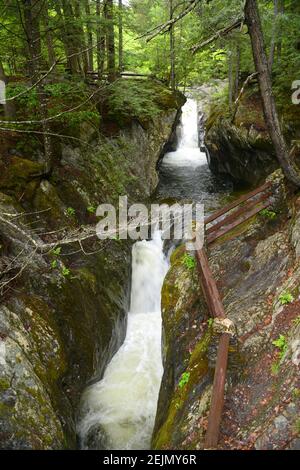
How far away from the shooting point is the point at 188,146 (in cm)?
2275

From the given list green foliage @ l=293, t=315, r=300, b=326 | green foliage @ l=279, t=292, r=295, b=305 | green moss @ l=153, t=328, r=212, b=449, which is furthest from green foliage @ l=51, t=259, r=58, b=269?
green foliage @ l=293, t=315, r=300, b=326

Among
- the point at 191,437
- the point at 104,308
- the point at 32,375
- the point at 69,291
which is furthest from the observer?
the point at 104,308

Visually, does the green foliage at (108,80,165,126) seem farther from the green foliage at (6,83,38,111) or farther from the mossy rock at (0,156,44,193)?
the mossy rock at (0,156,44,193)

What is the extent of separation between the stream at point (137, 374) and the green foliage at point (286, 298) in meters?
4.44

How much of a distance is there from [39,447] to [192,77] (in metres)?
22.1

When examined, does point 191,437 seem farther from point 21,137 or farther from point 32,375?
point 21,137

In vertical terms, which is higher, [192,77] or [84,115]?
[192,77]

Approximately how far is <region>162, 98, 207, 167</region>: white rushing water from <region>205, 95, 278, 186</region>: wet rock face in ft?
7.61

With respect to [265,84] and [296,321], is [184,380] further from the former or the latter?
[265,84]

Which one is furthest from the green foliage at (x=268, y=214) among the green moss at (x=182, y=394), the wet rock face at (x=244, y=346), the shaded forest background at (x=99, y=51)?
the shaded forest background at (x=99, y=51)

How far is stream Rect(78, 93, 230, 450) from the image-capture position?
756 cm
